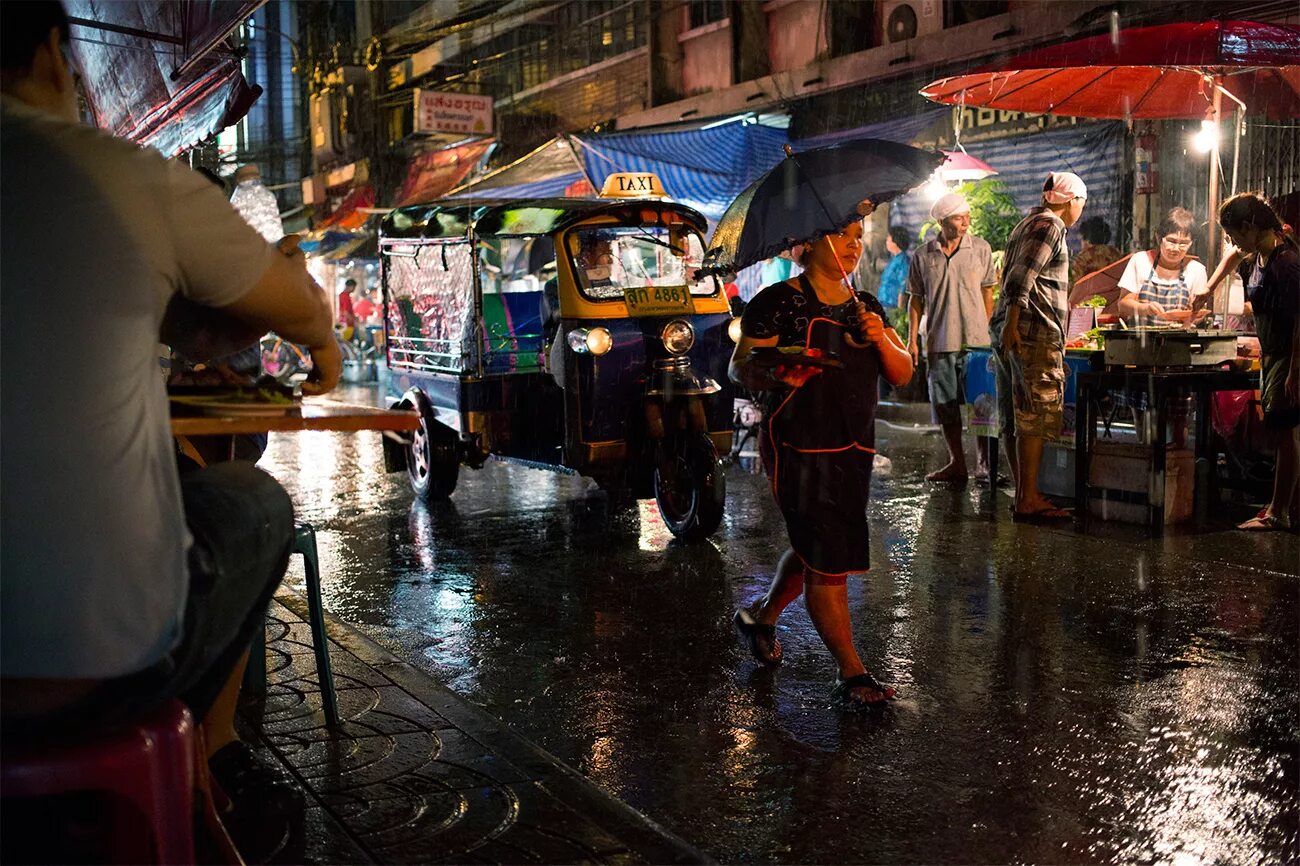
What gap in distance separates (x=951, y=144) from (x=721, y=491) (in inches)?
331

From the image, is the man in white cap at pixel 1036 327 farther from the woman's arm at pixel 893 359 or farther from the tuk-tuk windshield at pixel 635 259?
the woman's arm at pixel 893 359

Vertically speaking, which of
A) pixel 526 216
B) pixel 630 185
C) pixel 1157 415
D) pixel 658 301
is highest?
pixel 630 185

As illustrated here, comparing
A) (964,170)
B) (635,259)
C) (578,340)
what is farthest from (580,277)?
(964,170)

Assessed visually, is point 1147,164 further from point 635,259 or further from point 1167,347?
point 635,259

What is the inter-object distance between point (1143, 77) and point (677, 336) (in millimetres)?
4592

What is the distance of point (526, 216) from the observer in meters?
9.74

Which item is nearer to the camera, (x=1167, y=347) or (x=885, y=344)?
(x=885, y=344)

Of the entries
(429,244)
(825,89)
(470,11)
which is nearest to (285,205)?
(470,11)

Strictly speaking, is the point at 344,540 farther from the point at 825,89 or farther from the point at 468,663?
the point at 825,89

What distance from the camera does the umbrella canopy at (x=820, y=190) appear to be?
5254 mm

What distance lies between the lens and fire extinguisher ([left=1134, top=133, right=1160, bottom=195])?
1265 cm

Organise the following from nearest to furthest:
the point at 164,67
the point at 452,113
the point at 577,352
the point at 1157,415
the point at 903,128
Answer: the point at 164,67, the point at 1157,415, the point at 577,352, the point at 903,128, the point at 452,113

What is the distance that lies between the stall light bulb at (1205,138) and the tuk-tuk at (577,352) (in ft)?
14.8

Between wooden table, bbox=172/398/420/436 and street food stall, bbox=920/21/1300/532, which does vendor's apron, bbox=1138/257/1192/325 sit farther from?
wooden table, bbox=172/398/420/436
